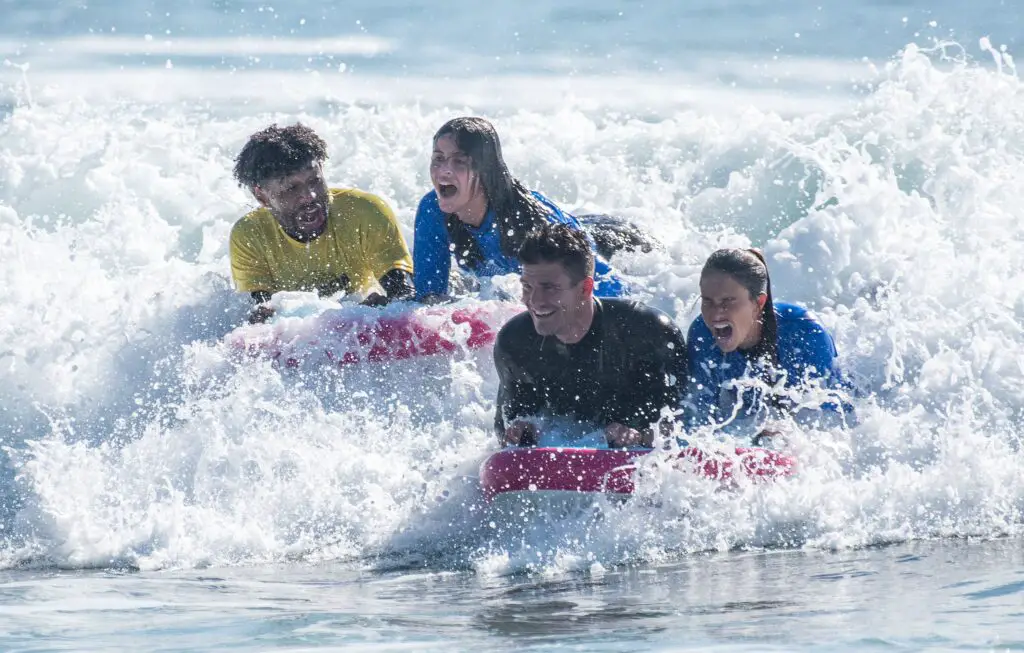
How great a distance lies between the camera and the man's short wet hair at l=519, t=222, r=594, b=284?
18.2 ft

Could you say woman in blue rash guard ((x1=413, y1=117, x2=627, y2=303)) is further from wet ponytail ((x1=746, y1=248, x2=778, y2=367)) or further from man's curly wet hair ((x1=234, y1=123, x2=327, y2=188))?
wet ponytail ((x1=746, y1=248, x2=778, y2=367))

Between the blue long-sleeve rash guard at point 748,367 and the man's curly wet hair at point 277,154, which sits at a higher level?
the man's curly wet hair at point 277,154

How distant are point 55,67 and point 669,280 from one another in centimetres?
1176

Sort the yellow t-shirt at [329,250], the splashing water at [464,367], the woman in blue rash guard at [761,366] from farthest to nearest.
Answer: the yellow t-shirt at [329,250] → the woman in blue rash guard at [761,366] → the splashing water at [464,367]

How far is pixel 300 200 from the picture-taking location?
24.0 feet

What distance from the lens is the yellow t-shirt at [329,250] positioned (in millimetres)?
7504

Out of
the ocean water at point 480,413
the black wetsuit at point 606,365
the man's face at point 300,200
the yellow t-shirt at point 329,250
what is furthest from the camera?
the yellow t-shirt at point 329,250

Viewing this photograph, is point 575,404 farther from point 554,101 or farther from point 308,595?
point 554,101

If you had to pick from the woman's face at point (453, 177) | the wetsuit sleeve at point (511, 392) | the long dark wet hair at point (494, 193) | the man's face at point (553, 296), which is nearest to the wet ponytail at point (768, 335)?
the man's face at point (553, 296)

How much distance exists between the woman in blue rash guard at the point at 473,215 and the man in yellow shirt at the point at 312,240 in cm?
27

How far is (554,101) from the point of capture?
15.6 metres

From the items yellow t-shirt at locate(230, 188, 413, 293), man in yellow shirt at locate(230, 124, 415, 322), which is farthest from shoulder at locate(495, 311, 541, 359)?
yellow t-shirt at locate(230, 188, 413, 293)

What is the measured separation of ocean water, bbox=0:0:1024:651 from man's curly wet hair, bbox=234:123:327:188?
0.88m

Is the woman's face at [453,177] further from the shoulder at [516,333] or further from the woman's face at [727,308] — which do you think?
the woman's face at [727,308]
